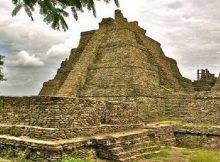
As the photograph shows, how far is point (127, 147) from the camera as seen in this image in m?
11.9

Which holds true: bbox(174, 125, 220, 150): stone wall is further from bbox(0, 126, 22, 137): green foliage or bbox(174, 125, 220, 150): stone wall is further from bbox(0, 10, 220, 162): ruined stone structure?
bbox(0, 126, 22, 137): green foliage

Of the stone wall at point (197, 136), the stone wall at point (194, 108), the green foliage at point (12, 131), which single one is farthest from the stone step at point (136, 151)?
the stone wall at point (194, 108)

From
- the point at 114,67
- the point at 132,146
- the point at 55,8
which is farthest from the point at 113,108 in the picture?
the point at 55,8

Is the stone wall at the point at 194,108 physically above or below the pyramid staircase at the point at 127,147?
above

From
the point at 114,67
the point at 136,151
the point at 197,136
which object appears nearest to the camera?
the point at 136,151

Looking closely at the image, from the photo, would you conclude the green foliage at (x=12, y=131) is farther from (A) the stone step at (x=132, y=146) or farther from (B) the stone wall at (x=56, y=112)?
(A) the stone step at (x=132, y=146)

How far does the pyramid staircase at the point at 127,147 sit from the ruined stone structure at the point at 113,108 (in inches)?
1.3

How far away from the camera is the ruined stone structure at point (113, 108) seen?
35.7ft

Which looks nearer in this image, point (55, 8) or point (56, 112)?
point (55, 8)

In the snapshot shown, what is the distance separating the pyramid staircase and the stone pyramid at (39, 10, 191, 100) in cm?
646

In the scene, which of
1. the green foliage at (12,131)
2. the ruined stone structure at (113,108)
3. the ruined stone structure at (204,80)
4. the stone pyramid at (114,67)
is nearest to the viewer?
the ruined stone structure at (113,108)

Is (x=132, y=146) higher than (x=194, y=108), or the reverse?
(x=194, y=108)

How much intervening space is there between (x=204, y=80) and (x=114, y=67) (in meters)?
12.7

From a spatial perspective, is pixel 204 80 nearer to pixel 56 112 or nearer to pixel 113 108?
pixel 113 108
